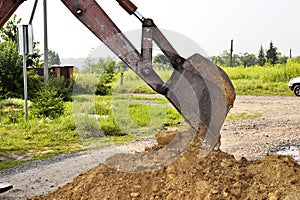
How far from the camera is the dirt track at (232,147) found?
5512mm

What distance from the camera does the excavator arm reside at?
373 centimetres

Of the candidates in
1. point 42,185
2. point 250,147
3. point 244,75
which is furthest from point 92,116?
point 244,75

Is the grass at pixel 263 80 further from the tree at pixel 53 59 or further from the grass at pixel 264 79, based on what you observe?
the tree at pixel 53 59

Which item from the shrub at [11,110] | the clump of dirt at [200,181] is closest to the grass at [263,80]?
the shrub at [11,110]

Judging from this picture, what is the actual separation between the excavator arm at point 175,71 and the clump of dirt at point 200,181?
301 millimetres

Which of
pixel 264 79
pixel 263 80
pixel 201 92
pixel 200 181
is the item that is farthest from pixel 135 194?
pixel 264 79

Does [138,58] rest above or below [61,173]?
above

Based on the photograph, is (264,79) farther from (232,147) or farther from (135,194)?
(135,194)

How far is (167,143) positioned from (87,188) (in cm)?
81

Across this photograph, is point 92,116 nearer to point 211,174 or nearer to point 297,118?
point 297,118

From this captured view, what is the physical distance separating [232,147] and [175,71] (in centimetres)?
395

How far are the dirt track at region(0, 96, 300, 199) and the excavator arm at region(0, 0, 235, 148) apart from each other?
2085 millimetres

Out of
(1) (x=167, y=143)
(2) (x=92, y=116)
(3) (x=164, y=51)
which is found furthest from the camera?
(2) (x=92, y=116)

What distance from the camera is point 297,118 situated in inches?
431
